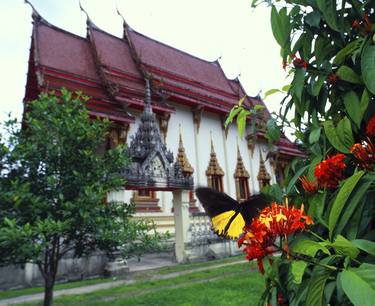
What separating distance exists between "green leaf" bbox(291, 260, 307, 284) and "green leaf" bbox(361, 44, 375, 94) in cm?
49

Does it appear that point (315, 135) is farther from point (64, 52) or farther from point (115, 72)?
point (64, 52)

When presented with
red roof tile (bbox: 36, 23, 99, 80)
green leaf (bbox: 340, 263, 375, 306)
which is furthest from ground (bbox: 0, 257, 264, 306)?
red roof tile (bbox: 36, 23, 99, 80)

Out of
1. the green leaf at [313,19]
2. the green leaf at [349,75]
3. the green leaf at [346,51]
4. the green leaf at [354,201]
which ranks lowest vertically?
the green leaf at [354,201]

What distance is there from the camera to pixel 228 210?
3.76 feet

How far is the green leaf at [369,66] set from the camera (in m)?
0.93

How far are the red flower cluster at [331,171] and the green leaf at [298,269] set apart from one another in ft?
0.86

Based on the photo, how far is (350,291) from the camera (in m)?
0.65

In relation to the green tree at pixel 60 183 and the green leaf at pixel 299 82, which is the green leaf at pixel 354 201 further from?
the green tree at pixel 60 183

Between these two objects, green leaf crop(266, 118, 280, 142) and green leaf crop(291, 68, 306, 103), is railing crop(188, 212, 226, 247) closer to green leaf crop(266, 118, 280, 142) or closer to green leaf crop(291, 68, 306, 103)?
green leaf crop(266, 118, 280, 142)

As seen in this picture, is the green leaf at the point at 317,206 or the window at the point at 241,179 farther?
the window at the point at 241,179

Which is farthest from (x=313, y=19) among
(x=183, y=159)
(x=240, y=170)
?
(x=240, y=170)

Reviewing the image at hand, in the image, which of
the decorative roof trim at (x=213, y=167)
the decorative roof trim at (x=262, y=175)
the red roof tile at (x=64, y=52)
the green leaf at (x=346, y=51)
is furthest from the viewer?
the decorative roof trim at (x=262, y=175)

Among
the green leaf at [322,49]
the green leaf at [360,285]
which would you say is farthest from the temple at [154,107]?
the green leaf at [360,285]

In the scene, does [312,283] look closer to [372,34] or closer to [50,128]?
[372,34]
